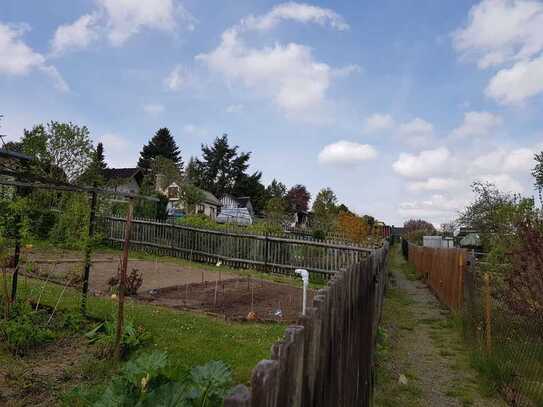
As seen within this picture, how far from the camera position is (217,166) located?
72.8m

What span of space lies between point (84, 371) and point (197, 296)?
4279 millimetres

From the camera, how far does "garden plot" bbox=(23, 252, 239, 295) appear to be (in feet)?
27.7

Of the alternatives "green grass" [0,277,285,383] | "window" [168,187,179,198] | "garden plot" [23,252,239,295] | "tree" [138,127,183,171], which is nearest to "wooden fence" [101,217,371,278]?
"garden plot" [23,252,239,295]

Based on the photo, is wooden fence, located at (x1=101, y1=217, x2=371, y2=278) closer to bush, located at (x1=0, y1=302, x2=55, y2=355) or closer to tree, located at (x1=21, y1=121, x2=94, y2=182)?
tree, located at (x1=21, y1=121, x2=94, y2=182)

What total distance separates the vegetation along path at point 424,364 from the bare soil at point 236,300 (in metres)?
1.66

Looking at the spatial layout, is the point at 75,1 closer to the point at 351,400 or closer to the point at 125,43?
the point at 125,43

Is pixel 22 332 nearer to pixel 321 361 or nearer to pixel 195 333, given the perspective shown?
pixel 195 333

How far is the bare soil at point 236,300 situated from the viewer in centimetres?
682

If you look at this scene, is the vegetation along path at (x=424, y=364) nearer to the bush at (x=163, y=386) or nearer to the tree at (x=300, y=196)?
the bush at (x=163, y=386)

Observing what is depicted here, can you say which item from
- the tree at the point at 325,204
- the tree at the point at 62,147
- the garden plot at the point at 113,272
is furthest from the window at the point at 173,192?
the garden plot at the point at 113,272

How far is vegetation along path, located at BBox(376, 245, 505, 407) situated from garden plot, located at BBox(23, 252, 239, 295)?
4.53m

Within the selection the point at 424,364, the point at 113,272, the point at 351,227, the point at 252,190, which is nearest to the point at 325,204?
the point at 351,227

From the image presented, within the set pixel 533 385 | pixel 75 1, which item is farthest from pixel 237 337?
pixel 75 1

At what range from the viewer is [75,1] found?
851cm
